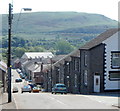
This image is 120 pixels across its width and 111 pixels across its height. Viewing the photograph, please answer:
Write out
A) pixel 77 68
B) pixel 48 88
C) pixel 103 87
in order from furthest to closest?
pixel 48 88, pixel 77 68, pixel 103 87

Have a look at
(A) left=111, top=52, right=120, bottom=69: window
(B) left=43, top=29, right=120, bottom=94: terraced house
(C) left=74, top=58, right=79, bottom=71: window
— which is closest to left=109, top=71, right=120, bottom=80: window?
(B) left=43, top=29, right=120, bottom=94: terraced house

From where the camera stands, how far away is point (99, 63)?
129ft

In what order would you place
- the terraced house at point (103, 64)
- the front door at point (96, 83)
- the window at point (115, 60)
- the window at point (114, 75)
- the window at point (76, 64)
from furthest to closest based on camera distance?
the window at point (76, 64)
the window at point (115, 60)
the window at point (114, 75)
the terraced house at point (103, 64)
the front door at point (96, 83)

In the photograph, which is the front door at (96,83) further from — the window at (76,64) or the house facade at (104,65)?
the window at (76,64)

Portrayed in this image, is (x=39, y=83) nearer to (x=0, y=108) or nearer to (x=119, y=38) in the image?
(x=119, y=38)

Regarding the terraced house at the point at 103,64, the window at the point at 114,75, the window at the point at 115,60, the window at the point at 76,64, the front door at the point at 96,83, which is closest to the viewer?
the front door at the point at 96,83

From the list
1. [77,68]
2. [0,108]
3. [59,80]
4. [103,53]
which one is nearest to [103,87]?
[103,53]

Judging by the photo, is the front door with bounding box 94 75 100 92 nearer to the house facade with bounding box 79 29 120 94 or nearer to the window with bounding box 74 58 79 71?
the house facade with bounding box 79 29 120 94

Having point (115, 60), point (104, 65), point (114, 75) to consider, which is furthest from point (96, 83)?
point (115, 60)

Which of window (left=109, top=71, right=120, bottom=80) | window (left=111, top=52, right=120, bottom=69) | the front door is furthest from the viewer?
window (left=111, top=52, right=120, bottom=69)

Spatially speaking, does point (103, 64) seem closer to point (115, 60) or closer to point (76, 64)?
point (115, 60)

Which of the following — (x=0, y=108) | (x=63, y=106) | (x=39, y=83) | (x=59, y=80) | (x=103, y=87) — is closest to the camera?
(x=0, y=108)

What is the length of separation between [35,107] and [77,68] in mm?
24720

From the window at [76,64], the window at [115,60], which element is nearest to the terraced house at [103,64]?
the window at [115,60]
